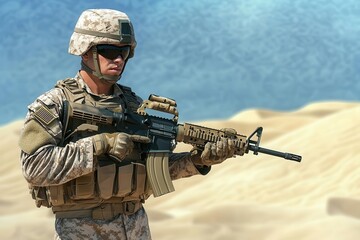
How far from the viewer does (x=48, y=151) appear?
3830 mm

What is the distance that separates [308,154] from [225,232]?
7.35 meters

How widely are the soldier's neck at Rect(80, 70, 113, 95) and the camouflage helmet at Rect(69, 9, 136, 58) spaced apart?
12cm

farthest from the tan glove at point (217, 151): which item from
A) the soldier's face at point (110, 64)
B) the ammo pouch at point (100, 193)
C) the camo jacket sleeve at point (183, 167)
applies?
the soldier's face at point (110, 64)

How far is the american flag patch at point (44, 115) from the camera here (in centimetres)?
387

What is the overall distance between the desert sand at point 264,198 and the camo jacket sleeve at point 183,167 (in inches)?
191

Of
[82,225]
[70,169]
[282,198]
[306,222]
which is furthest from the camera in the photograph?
[282,198]

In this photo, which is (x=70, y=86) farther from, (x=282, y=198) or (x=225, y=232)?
(x=282, y=198)

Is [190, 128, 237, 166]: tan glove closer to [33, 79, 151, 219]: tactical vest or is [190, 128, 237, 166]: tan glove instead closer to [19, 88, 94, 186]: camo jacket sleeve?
[33, 79, 151, 219]: tactical vest

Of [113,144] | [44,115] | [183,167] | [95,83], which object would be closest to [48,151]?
[44,115]

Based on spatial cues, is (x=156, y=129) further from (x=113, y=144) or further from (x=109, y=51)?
(x=109, y=51)

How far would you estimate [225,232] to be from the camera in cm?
1002

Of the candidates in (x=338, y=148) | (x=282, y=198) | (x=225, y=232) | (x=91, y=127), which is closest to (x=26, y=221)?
(x=225, y=232)

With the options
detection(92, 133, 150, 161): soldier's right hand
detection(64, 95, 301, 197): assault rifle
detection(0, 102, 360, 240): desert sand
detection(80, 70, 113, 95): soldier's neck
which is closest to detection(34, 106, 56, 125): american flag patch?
detection(64, 95, 301, 197): assault rifle

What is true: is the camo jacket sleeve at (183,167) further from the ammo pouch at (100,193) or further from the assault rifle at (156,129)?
the ammo pouch at (100,193)
